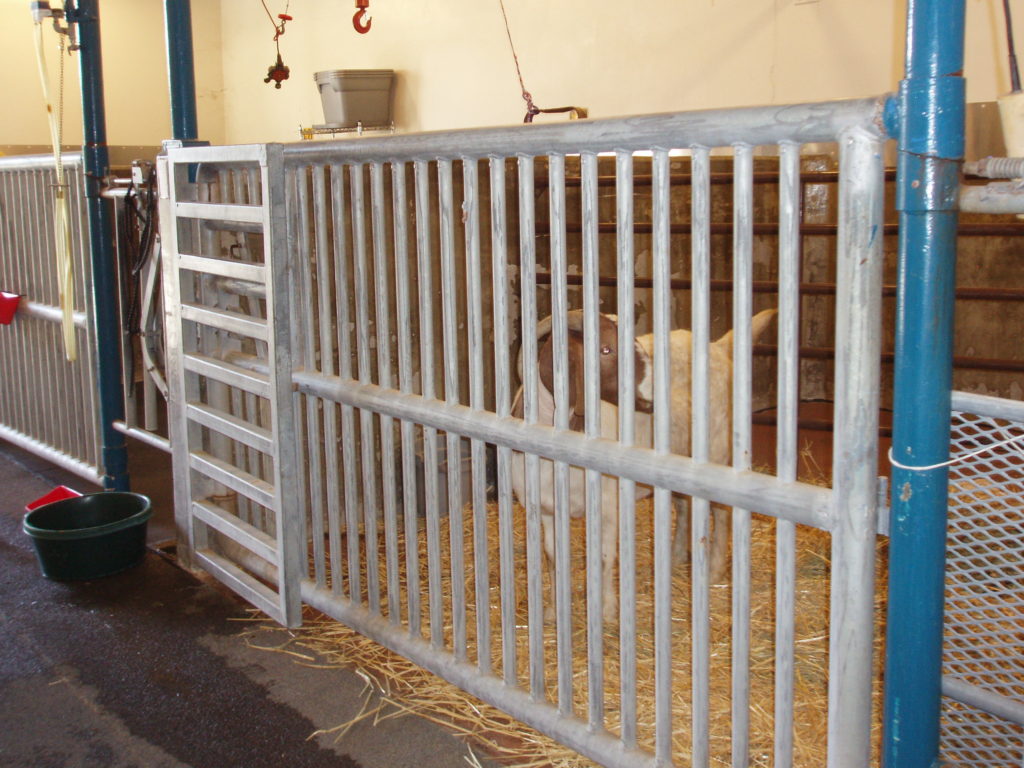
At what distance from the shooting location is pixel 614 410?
11.7 ft

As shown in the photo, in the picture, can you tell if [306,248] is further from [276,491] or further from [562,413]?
[562,413]

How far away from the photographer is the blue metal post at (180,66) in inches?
153

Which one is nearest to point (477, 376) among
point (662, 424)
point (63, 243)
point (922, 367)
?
point (662, 424)

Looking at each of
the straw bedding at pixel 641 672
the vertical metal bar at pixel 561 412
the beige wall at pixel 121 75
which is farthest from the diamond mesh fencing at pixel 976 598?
the beige wall at pixel 121 75

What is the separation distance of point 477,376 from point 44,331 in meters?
3.50

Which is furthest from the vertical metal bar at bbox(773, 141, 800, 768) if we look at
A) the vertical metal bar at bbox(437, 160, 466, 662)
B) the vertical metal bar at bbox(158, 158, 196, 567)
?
the vertical metal bar at bbox(158, 158, 196, 567)

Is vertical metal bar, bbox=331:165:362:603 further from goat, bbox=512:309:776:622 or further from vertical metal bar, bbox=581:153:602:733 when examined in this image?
vertical metal bar, bbox=581:153:602:733

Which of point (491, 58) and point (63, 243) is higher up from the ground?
point (491, 58)

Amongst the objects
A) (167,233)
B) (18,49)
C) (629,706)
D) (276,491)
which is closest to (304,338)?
(276,491)

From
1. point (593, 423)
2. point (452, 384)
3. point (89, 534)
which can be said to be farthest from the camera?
point (89, 534)

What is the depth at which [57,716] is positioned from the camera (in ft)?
9.49

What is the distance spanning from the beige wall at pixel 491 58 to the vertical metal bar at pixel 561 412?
4.14 meters

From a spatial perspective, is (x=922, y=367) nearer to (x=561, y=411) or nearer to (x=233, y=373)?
(x=561, y=411)

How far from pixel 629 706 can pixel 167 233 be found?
2.51 meters
